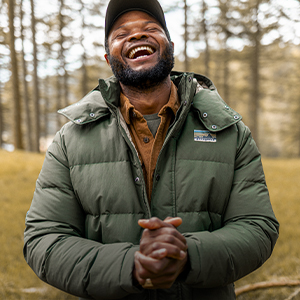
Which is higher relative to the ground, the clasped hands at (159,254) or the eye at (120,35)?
the eye at (120,35)

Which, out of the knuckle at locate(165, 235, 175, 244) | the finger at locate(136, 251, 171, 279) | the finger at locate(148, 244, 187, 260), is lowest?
the finger at locate(136, 251, 171, 279)

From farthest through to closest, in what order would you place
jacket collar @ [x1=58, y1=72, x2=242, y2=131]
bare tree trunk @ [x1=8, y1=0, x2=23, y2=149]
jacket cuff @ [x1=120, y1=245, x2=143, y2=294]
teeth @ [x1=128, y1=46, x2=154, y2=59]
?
bare tree trunk @ [x1=8, y1=0, x2=23, y2=149] < teeth @ [x1=128, y1=46, x2=154, y2=59] < jacket collar @ [x1=58, y1=72, x2=242, y2=131] < jacket cuff @ [x1=120, y1=245, x2=143, y2=294]

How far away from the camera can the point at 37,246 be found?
181 centimetres

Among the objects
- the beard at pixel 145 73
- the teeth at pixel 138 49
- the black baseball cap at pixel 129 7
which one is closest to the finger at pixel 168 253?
the beard at pixel 145 73

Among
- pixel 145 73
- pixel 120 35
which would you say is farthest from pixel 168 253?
pixel 120 35

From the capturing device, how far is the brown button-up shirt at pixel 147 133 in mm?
2109

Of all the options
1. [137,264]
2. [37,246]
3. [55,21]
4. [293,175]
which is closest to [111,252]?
[137,264]

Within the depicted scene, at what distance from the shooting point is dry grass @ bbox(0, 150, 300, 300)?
399 cm

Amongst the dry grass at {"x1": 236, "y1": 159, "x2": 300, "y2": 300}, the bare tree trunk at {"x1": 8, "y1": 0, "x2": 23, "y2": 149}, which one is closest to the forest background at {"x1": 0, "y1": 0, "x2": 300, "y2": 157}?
the bare tree trunk at {"x1": 8, "y1": 0, "x2": 23, "y2": 149}

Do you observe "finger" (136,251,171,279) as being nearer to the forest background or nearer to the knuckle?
the knuckle

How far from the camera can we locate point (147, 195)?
2.02m

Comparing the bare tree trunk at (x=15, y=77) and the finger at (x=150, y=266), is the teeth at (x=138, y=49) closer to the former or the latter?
the finger at (x=150, y=266)

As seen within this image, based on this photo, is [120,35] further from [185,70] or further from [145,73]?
[185,70]

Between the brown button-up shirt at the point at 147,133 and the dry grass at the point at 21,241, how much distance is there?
9.40 feet
